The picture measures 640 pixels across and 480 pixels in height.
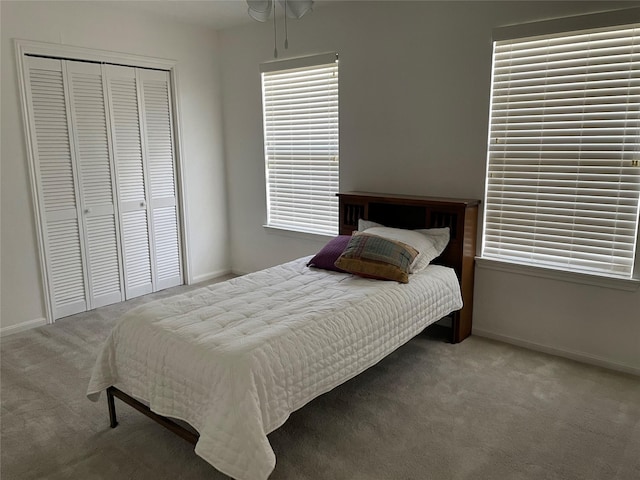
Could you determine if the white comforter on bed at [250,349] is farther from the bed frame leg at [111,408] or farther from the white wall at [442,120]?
the white wall at [442,120]

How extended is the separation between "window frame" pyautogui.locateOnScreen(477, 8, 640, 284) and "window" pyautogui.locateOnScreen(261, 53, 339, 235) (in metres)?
1.45

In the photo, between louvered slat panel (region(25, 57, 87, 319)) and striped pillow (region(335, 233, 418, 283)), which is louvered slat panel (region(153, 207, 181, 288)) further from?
striped pillow (region(335, 233, 418, 283))

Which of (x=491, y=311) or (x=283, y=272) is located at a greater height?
(x=283, y=272)

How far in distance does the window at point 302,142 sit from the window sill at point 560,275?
1.47 meters

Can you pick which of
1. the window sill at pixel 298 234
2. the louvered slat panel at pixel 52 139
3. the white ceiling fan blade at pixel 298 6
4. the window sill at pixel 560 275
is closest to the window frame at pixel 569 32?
the window sill at pixel 560 275

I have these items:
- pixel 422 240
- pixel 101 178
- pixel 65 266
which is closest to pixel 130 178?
pixel 101 178

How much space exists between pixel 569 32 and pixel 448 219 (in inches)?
54.1

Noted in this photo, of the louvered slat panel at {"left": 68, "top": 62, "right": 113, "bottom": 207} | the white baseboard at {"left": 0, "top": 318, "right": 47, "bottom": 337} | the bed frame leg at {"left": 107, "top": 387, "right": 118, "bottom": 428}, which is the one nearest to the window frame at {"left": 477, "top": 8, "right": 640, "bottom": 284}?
the bed frame leg at {"left": 107, "top": 387, "right": 118, "bottom": 428}

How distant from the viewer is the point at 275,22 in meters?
4.28

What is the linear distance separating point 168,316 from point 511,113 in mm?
2548

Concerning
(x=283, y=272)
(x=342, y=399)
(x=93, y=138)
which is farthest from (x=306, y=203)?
(x=342, y=399)

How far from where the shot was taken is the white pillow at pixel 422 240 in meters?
3.17

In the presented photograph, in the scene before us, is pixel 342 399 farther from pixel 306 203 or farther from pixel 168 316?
pixel 306 203

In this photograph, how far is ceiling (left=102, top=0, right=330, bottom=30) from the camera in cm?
385
